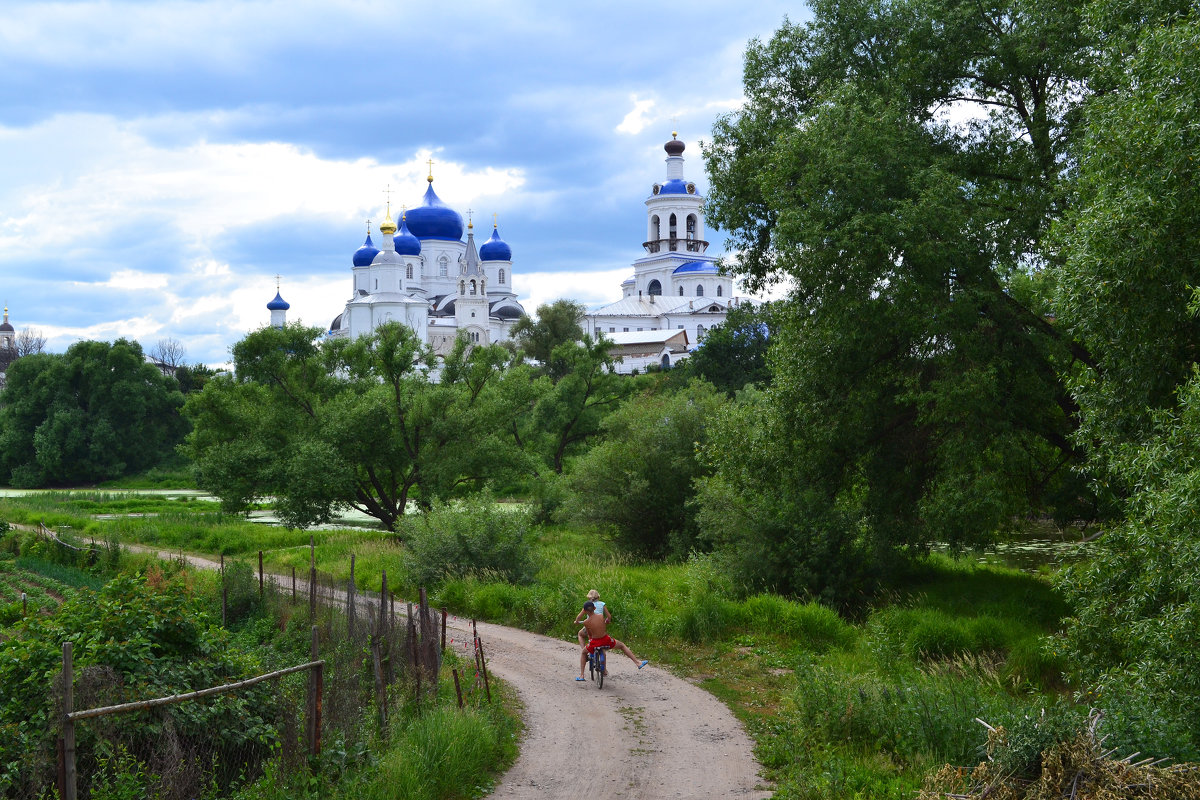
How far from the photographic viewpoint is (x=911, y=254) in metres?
13.5

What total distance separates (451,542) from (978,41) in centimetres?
1129

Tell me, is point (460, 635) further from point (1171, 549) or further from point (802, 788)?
point (1171, 549)

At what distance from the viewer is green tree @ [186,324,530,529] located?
88.9 feet

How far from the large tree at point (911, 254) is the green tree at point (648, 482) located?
7.28m

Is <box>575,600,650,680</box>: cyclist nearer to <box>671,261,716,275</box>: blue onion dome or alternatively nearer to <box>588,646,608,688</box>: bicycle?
<box>588,646,608,688</box>: bicycle

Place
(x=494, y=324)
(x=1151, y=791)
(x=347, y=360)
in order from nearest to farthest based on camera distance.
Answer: (x=1151, y=791), (x=347, y=360), (x=494, y=324)

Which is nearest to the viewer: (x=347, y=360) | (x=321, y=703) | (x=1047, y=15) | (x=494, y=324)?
(x=321, y=703)

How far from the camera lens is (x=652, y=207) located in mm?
106500

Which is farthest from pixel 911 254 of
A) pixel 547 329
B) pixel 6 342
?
pixel 6 342

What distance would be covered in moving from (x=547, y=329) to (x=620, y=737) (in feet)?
202

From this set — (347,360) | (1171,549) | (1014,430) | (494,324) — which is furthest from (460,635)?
(494,324)

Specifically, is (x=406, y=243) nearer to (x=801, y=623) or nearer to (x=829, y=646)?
(x=801, y=623)

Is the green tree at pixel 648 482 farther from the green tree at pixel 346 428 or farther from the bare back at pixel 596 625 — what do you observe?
the bare back at pixel 596 625

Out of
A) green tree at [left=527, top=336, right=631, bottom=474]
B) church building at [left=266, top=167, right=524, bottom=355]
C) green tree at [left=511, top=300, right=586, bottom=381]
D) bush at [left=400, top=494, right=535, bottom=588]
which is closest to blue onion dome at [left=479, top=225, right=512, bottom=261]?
church building at [left=266, top=167, right=524, bottom=355]
